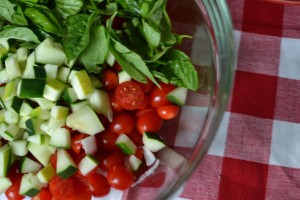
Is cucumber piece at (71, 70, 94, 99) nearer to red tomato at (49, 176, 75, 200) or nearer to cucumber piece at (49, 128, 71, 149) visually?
cucumber piece at (49, 128, 71, 149)

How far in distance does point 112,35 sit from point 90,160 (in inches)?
13.6

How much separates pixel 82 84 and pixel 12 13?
31cm

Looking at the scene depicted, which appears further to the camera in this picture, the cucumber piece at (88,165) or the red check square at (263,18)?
the red check square at (263,18)

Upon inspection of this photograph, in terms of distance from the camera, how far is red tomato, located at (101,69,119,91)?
4.45ft

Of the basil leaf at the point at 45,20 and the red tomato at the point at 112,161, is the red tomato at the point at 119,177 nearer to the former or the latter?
the red tomato at the point at 112,161

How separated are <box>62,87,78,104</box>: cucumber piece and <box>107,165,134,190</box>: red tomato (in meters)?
0.22

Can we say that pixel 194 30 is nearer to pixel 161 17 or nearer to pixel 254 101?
pixel 161 17

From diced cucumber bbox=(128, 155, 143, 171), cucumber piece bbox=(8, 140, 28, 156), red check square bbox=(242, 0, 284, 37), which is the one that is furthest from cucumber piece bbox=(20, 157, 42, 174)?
red check square bbox=(242, 0, 284, 37)

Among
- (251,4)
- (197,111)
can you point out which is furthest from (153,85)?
(251,4)

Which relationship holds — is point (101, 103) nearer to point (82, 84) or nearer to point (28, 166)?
point (82, 84)

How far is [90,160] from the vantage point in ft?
4.15

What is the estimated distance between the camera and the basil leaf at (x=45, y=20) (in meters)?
1.31

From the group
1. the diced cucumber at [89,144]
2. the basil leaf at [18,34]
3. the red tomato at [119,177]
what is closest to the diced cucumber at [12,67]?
the basil leaf at [18,34]

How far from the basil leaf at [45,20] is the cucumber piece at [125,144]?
1.13 feet
